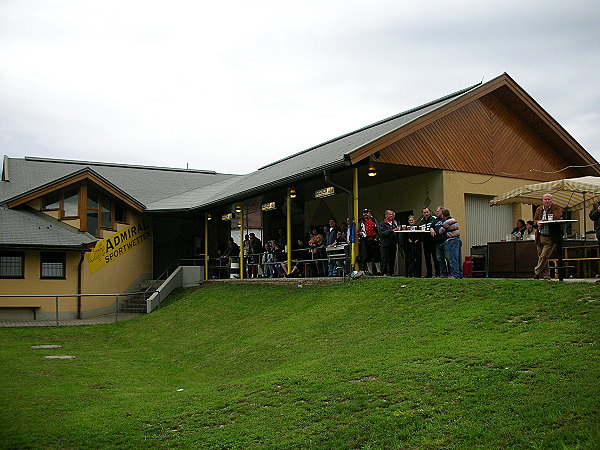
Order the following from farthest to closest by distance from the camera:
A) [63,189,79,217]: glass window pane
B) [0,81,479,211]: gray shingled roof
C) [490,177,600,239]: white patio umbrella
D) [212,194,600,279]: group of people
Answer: [0,81,479,211]: gray shingled roof, [63,189,79,217]: glass window pane, [490,177,600,239]: white patio umbrella, [212,194,600,279]: group of people

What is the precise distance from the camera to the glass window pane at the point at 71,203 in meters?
26.7

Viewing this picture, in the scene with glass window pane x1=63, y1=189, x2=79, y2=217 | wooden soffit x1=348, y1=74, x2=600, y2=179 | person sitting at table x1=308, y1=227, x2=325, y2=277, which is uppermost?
wooden soffit x1=348, y1=74, x2=600, y2=179

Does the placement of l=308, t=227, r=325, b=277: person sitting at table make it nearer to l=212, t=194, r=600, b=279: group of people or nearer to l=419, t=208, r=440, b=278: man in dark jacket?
l=212, t=194, r=600, b=279: group of people

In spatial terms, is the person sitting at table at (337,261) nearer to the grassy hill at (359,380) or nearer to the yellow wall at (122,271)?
the grassy hill at (359,380)

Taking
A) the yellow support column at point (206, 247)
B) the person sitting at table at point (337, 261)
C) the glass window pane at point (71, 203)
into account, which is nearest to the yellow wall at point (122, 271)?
the glass window pane at point (71, 203)

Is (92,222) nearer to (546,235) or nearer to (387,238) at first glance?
(387,238)

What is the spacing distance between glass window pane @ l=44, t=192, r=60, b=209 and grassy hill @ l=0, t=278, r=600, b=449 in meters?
11.3

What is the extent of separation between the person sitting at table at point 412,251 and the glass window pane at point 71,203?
48.6 feet

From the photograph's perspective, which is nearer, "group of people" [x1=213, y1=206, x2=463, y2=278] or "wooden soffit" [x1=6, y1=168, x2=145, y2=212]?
"group of people" [x1=213, y1=206, x2=463, y2=278]

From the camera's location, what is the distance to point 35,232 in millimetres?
24594

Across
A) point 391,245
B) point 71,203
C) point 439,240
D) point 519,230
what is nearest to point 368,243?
point 391,245

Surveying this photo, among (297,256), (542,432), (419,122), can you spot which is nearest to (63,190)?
(297,256)

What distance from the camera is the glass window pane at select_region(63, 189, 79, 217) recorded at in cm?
2672

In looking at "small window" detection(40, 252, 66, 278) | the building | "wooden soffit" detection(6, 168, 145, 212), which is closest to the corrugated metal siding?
the building
